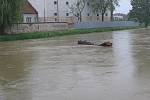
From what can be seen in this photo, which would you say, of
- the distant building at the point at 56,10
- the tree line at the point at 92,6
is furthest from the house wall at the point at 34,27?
the tree line at the point at 92,6

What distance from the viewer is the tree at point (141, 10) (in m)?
91.7

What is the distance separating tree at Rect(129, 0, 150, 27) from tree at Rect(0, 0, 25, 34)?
51.5 meters

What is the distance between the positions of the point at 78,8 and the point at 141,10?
17.6m

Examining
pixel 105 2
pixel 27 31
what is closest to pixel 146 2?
pixel 105 2

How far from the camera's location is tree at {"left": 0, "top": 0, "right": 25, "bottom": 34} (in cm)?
4285

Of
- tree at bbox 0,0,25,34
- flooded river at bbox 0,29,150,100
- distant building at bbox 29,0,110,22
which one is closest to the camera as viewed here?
flooded river at bbox 0,29,150,100

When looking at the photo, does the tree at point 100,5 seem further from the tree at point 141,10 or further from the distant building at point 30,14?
the distant building at point 30,14

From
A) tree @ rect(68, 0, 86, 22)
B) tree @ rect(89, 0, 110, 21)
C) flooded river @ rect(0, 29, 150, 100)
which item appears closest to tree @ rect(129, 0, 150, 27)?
tree @ rect(89, 0, 110, 21)

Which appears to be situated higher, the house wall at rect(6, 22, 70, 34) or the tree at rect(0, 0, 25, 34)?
the tree at rect(0, 0, 25, 34)

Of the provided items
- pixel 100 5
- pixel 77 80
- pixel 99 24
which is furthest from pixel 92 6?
pixel 77 80

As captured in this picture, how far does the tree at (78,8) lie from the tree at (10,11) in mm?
37651

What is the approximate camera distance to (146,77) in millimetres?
14688

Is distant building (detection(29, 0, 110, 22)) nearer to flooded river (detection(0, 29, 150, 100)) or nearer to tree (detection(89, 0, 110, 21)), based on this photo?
tree (detection(89, 0, 110, 21))

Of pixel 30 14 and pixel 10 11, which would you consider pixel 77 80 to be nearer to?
pixel 10 11
